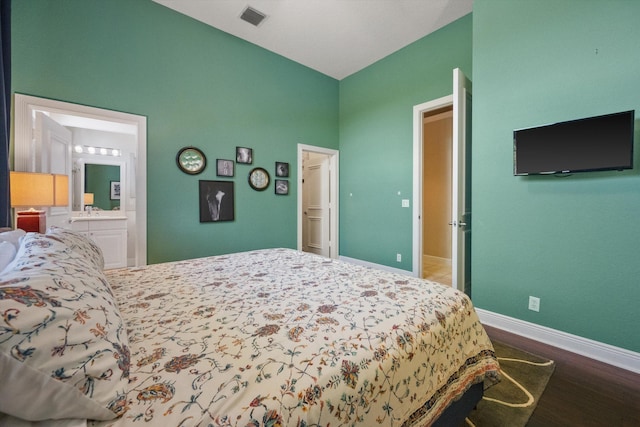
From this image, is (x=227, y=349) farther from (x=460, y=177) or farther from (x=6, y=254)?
(x=460, y=177)

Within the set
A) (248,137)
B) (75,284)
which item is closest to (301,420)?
(75,284)

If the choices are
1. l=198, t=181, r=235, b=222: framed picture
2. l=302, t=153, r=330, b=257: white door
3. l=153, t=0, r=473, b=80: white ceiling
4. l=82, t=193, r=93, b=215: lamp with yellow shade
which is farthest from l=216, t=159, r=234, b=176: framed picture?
l=82, t=193, r=93, b=215: lamp with yellow shade

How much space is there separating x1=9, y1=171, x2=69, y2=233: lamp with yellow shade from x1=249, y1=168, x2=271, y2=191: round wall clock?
6.18 ft

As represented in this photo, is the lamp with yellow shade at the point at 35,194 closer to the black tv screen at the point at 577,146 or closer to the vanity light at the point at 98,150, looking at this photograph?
the vanity light at the point at 98,150

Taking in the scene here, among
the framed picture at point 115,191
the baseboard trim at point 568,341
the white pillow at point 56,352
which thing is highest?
the framed picture at point 115,191

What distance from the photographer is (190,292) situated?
1.37m

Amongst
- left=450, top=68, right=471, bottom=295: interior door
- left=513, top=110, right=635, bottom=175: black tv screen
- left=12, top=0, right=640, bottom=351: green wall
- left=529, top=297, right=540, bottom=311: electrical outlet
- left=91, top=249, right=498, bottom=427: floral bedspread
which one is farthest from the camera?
left=450, top=68, right=471, bottom=295: interior door

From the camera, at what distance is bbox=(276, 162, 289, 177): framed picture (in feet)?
12.8

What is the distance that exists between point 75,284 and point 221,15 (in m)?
3.44

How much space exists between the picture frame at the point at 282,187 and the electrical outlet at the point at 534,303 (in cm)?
313

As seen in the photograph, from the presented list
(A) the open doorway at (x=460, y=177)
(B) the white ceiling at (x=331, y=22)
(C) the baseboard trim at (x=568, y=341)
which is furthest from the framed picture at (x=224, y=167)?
(C) the baseboard trim at (x=568, y=341)

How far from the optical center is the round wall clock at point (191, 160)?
308cm

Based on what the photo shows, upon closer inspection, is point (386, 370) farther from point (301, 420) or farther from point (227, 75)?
point (227, 75)

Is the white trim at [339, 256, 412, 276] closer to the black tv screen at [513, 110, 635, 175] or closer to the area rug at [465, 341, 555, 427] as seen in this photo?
the area rug at [465, 341, 555, 427]
